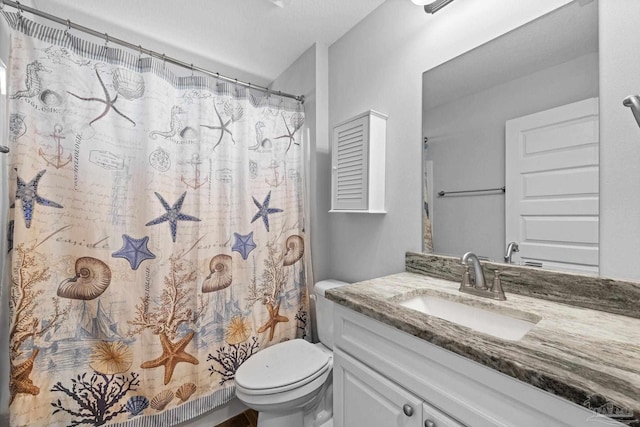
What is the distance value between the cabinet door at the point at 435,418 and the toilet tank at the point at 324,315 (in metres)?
0.84

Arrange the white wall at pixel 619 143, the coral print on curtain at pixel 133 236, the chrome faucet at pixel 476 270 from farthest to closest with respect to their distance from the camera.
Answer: the coral print on curtain at pixel 133 236, the chrome faucet at pixel 476 270, the white wall at pixel 619 143

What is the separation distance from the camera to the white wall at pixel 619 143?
745 mm

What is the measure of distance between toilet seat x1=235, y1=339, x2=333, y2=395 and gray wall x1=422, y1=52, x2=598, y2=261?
2.75 feet

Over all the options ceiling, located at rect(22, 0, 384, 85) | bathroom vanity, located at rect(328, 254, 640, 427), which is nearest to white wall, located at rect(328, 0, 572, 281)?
ceiling, located at rect(22, 0, 384, 85)

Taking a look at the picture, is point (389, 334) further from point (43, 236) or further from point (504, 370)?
point (43, 236)

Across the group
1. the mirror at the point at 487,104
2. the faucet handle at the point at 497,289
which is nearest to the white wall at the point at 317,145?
the mirror at the point at 487,104

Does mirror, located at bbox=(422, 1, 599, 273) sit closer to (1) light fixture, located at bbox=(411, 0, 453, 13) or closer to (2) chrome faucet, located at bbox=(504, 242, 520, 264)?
(2) chrome faucet, located at bbox=(504, 242, 520, 264)

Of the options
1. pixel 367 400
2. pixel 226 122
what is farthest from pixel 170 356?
pixel 226 122

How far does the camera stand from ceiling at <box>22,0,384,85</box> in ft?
4.78

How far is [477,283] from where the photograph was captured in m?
0.97

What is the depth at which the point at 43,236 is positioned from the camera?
42.9 inches

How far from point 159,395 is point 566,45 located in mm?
2271

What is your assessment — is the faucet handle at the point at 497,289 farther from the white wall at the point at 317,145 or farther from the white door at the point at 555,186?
the white wall at the point at 317,145

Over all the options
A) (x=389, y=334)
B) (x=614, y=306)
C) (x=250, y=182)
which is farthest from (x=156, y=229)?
(x=614, y=306)
